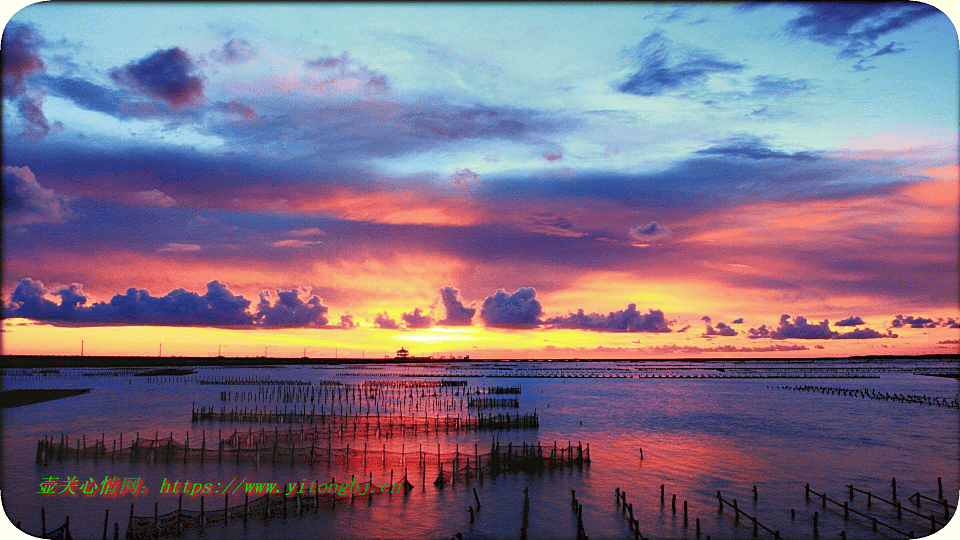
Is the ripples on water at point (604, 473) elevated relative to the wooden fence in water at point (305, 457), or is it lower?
lower

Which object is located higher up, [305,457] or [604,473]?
[305,457]

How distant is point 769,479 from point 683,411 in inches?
1396

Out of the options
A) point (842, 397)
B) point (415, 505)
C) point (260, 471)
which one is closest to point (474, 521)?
point (415, 505)

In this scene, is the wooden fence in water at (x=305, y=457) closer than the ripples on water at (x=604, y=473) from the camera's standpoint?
No

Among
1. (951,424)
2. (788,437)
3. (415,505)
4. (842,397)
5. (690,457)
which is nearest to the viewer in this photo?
(415,505)

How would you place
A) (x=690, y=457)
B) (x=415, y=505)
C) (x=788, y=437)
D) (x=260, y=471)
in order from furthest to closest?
(x=788, y=437) < (x=690, y=457) < (x=260, y=471) < (x=415, y=505)

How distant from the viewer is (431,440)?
42.8 metres

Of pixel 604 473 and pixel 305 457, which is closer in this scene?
pixel 604 473

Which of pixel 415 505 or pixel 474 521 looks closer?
pixel 474 521

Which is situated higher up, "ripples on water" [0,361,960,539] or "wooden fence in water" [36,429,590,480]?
"wooden fence in water" [36,429,590,480]

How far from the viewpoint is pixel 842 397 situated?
83000mm

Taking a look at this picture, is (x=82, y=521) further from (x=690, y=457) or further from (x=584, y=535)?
(x=690, y=457)

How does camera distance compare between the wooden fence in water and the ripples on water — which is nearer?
the ripples on water

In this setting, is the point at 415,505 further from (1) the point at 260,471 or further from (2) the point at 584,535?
(1) the point at 260,471
